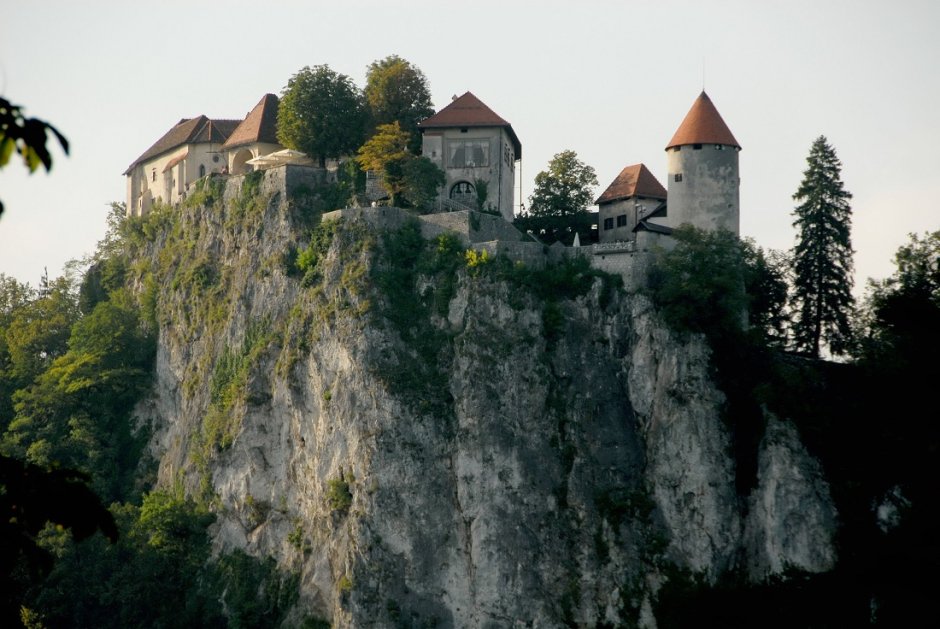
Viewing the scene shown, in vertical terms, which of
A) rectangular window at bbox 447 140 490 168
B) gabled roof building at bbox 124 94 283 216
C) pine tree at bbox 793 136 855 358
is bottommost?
pine tree at bbox 793 136 855 358

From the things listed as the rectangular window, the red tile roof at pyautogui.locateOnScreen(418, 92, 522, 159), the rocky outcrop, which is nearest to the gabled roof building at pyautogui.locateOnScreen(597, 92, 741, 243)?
the rectangular window

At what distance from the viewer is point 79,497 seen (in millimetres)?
11578

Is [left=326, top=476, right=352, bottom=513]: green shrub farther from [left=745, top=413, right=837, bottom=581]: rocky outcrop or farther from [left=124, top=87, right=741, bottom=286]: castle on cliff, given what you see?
[left=745, top=413, right=837, bottom=581]: rocky outcrop

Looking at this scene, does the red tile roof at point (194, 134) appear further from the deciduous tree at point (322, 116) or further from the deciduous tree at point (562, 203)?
the deciduous tree at point (562, 203)

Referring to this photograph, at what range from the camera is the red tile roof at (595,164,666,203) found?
60.6 meters

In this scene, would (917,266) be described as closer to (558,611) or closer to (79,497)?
(558,611)

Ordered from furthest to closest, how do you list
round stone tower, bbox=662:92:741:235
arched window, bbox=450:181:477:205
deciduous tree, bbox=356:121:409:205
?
arched window, bbox=450:181:477:205 → deciduous tree, bbox=356:121:409:205 → round stone tower, bbox=662:92:741:235

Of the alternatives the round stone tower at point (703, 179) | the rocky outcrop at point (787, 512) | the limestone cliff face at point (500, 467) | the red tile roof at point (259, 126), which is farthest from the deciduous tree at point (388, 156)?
the rocky outcrop at point (787, 512)

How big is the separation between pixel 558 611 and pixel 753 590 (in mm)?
7160

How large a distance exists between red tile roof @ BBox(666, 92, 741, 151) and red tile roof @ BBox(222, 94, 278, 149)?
2026 centimetres

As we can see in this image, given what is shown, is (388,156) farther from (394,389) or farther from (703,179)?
(703,179)

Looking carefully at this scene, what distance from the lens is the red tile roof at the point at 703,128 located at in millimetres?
57594

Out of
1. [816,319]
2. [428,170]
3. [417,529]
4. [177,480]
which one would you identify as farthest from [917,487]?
[177,480]

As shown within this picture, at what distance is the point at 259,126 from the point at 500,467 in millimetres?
23906
